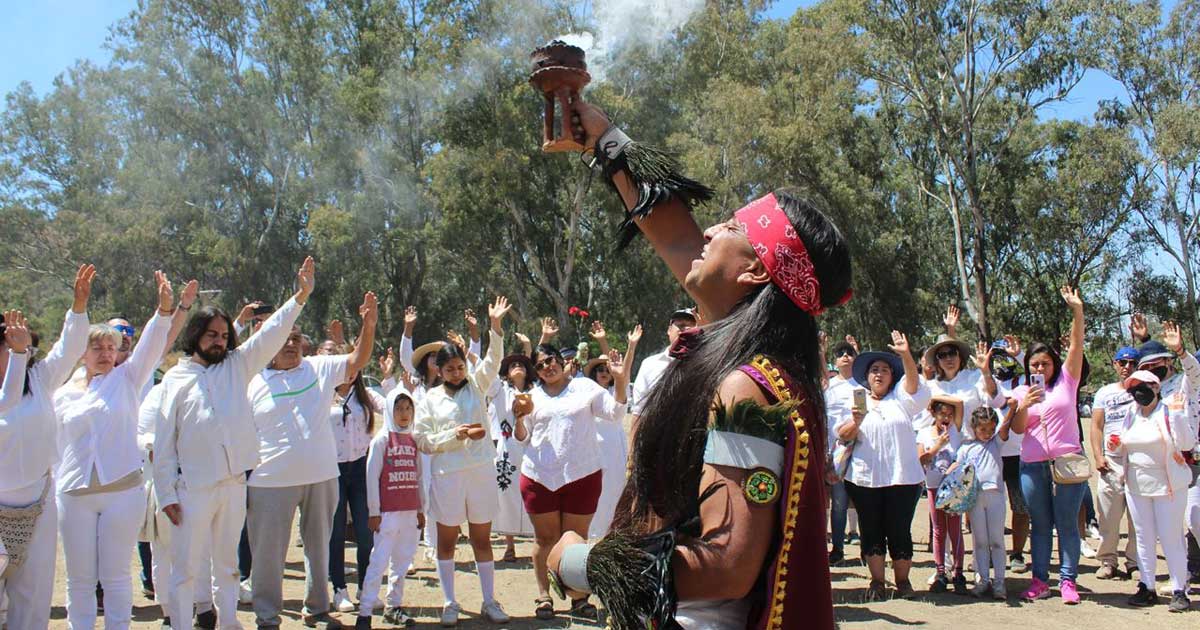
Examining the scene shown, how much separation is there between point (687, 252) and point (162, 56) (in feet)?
141

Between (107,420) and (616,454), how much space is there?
4671mm

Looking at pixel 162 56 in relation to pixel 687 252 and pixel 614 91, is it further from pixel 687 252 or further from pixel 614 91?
pixel 687 252

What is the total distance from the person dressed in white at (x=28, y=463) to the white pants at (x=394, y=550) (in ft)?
6.99

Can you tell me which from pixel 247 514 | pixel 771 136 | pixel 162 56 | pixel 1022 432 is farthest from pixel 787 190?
pixel 162 56

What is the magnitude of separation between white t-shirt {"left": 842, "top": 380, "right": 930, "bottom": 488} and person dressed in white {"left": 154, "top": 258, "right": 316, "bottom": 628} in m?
4.60

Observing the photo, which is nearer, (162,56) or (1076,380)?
(1076,380)

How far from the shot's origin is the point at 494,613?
282 inches

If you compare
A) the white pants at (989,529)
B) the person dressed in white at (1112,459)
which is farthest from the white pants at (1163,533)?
the white pants at (989,529)

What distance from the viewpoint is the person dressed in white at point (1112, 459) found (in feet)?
26.6

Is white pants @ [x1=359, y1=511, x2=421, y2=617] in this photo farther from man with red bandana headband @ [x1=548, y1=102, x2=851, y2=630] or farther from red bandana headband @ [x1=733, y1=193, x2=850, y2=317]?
red bandana headband @ [x1=733, y1=193, x2=850, y2=317]

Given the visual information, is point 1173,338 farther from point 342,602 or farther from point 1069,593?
point 342,602

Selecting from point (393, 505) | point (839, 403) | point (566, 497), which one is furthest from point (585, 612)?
point (839, 403)

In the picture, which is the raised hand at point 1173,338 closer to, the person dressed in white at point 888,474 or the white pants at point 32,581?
the person dressed in white at point 888,474

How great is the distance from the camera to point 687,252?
93.6 inches
